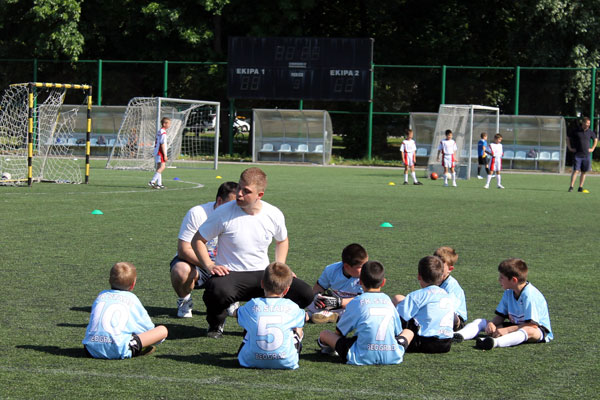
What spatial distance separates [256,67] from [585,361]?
31000mm

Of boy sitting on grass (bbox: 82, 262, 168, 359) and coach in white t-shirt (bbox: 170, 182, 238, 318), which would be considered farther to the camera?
coach in white t-shirt (bbox: 170, 182, 238, 318)

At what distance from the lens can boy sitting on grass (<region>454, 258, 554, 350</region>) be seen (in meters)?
6.76

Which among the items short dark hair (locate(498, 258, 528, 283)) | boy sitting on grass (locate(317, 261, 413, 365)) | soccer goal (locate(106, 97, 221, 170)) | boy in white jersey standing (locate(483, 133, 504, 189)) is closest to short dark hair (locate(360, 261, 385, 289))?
boy sitting on grass (locate(317, 261, 413, 365))

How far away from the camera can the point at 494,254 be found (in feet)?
38.2

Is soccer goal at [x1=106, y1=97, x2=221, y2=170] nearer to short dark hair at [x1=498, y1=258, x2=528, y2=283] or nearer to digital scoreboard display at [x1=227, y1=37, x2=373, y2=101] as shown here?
digital scoreboard display at [x1=227, y1=37, x2=373, y2=101]

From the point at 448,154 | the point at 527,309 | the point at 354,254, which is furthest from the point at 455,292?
the point at 448,154

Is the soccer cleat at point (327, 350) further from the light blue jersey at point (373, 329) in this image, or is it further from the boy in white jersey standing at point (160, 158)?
the boy in white jersey standing at point (160, 158)

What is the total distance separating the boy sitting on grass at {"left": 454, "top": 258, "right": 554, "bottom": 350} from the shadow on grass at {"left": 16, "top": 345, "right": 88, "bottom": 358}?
9.13ft

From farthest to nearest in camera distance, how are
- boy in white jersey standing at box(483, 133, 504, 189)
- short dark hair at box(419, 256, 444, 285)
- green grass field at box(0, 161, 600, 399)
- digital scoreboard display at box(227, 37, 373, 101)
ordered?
digital scoreboard display at box(227, 37, 373, 101) → boy in white jersey standing at box(483, 133, 504, 189) → short dark hair at box(419, 256, 444, 285) → green grass field at box(0, 161, 600, 399)

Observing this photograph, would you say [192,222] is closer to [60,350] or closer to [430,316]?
[60,350]

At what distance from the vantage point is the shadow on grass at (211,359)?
609 centimetres

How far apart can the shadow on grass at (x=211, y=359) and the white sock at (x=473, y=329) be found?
1.83 m

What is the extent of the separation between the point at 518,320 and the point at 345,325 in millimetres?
1700

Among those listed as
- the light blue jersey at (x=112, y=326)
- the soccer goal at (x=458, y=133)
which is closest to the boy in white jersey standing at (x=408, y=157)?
the soccer goal at (x=458, y=133)
